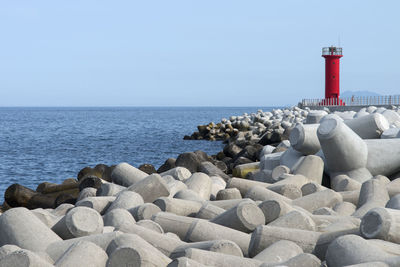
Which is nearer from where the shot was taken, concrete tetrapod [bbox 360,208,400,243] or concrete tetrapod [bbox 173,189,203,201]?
concrete tetrapod [bbox 360,208,400,243]

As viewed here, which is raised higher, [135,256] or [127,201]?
[135,256]

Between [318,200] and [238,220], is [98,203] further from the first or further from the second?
[318,200]

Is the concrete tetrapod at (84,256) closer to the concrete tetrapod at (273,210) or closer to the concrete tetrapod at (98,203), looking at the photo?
the concrete tetrapod at (273,210)

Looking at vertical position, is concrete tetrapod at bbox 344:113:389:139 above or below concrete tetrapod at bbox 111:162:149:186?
above

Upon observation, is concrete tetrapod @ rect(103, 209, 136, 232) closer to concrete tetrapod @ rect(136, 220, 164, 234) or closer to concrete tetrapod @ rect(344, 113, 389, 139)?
concrete tetrapod @ rect(136, 220, 164, 234)

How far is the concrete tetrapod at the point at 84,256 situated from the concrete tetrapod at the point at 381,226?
191 centimetres

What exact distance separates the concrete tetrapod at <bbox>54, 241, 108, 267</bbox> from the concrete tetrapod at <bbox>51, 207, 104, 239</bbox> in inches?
34.7

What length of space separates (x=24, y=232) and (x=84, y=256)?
3.59 ft

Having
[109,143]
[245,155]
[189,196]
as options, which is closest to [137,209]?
[189,196]

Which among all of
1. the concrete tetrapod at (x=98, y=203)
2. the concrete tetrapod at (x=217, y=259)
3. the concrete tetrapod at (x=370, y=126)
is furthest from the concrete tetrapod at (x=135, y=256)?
the concrete tetrapod at (x=370, y=126)

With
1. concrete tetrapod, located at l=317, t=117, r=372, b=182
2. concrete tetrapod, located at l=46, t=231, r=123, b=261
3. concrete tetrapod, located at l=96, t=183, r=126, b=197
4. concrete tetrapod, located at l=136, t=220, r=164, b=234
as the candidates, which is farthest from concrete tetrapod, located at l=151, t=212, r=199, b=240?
concrete tetrapod, located at l=317, t=117, r=372, b=182

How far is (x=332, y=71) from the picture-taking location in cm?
4656

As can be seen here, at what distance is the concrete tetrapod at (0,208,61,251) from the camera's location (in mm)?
4812

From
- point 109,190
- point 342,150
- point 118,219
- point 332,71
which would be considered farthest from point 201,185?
point 332,71
